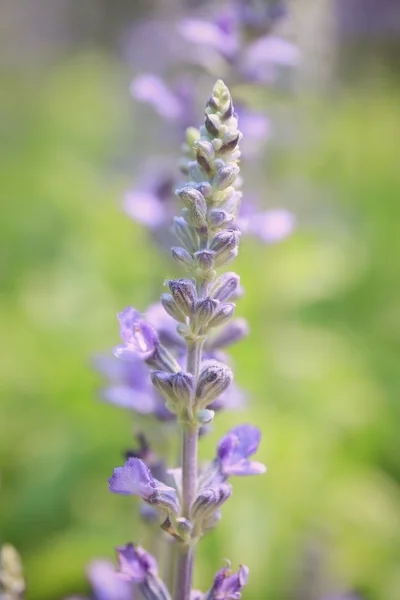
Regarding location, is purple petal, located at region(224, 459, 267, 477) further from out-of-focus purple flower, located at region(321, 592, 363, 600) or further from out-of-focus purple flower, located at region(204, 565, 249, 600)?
out-of-focus purple flower, located at region(321, 592, 363, 600)

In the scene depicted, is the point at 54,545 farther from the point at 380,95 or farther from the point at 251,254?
the point at 380,95

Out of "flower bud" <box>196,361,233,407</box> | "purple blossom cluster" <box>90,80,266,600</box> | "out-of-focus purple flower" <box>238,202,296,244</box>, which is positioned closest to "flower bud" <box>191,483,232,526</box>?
"purple blossom cluster" <box>90,80,266,600</box>

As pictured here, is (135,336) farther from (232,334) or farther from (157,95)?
(157,95)

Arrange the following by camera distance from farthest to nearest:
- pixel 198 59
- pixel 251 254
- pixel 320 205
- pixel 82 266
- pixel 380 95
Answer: pixel 380 95 < pixel 320 205 < pixel 251 254 < pixel 82 266 < pixel 198 59

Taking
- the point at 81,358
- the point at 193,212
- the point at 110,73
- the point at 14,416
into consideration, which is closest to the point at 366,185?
the point at 81,358

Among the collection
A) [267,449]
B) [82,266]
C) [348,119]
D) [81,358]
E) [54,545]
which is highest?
[348,119]

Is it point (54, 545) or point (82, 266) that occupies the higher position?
point (82, 266)

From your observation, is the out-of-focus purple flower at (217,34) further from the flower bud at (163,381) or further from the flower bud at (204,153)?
the flower bud at (163,381)
